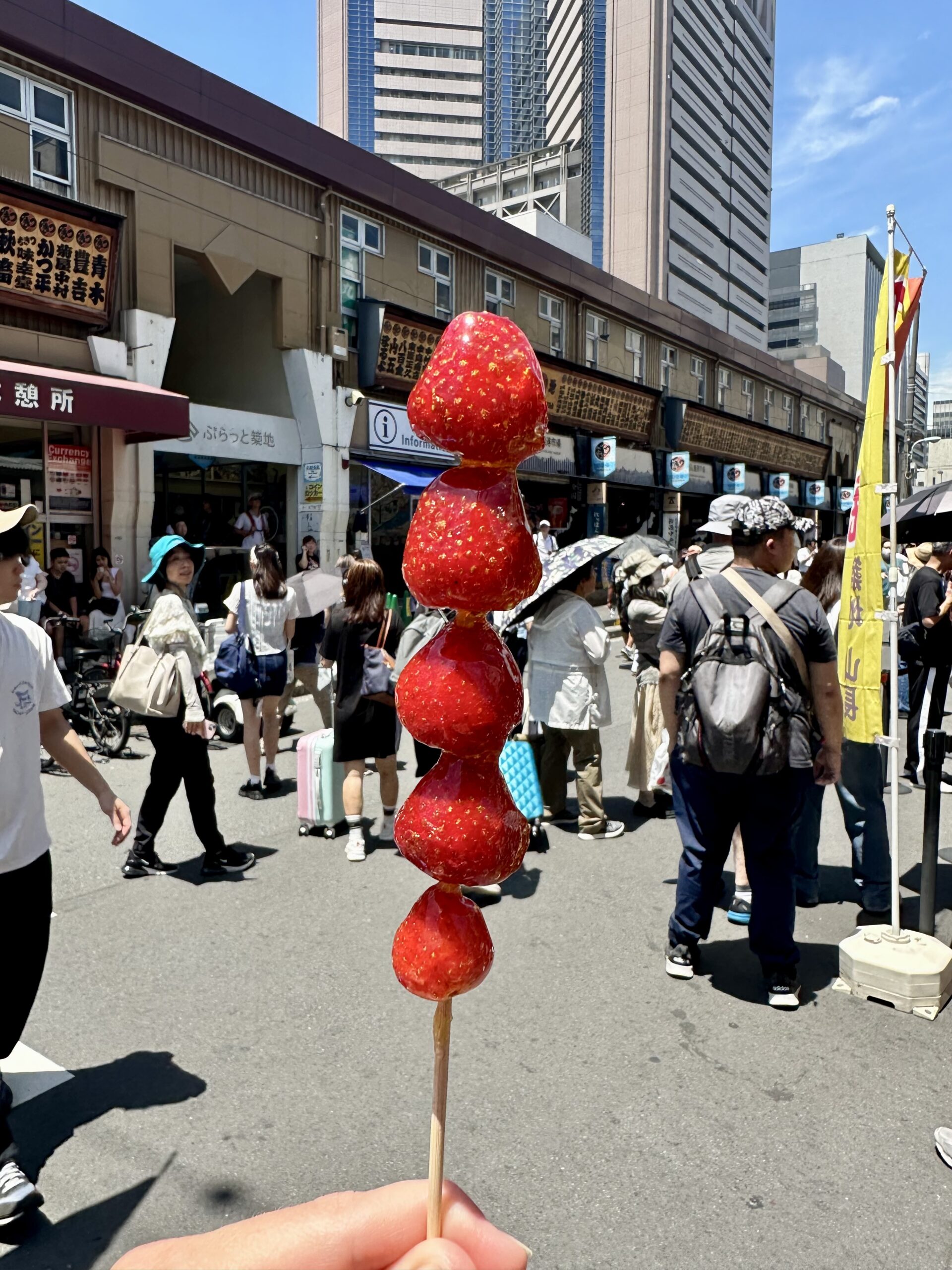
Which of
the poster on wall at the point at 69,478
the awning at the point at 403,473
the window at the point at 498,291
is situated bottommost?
the poster on wall at the point at 69,478

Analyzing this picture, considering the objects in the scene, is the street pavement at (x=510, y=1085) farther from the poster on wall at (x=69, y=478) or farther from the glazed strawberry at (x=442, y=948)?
the poster on wall at (x=69, y=478)

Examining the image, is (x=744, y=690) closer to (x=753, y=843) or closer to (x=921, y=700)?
(x=753, y=843)

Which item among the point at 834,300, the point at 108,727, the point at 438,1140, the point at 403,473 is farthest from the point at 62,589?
the point at 834,300

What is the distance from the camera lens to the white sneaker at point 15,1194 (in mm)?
2369

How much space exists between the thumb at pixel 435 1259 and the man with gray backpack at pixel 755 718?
7.80ft

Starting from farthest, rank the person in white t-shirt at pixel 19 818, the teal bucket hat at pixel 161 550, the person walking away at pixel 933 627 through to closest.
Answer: the person walking away at pixel 933 627 < the teal bucket hat at pixel 161 550 < the person in white t-shirt at pixel 19 818

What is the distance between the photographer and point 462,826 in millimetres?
1366

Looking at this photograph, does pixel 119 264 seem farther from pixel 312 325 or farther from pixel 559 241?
pixel 559 241

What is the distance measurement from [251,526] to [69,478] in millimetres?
3276

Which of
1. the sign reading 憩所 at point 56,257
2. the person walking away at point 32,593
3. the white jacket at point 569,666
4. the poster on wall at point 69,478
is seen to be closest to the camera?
the white jacket at point 569,666

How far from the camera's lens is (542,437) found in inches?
57.3

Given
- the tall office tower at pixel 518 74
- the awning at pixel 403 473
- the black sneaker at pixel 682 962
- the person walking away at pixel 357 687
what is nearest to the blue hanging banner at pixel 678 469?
the awning at pixel 403 473

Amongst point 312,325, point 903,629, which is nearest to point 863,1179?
point 903,629

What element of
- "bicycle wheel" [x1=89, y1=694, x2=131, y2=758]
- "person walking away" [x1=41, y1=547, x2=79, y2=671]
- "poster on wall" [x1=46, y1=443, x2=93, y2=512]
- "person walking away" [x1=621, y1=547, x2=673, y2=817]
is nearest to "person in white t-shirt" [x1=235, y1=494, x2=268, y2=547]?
"poster on wall" [x1=46, y1=443, x2=93, y2=512]
